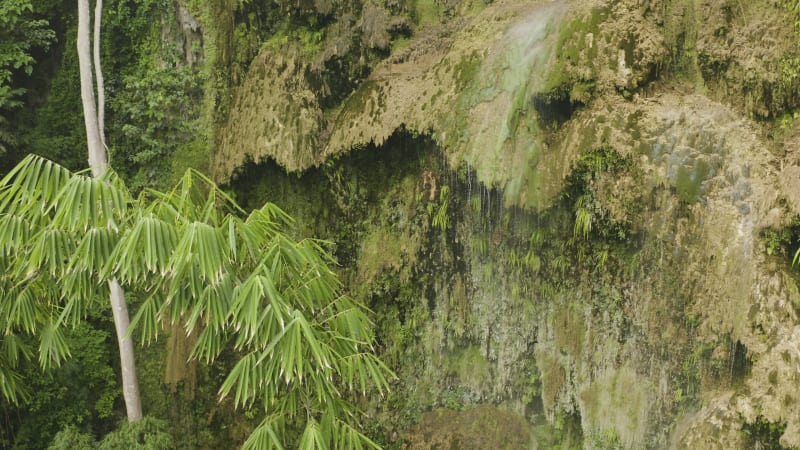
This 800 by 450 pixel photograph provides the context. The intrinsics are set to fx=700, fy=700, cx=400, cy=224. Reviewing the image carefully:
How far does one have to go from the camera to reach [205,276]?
4.88 meters

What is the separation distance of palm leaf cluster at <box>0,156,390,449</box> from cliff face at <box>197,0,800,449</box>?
195 centimetres

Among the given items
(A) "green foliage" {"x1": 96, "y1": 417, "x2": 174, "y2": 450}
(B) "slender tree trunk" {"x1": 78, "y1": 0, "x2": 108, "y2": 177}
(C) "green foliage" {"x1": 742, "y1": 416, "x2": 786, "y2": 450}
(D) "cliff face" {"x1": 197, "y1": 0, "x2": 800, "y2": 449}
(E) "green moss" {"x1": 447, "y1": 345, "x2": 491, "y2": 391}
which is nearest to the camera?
(C) "green foliage" {"x1": 742, "y1": 416, "x2": 786, "y2": 450}

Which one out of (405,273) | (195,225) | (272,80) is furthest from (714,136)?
(272,80)

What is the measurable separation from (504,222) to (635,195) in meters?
1.33

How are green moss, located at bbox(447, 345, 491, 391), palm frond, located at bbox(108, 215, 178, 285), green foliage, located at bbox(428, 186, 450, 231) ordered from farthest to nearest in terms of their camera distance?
1. green moss, located at bbox(447, 345, 491, 391)
2. green foliage, located at bbox(428, 186, 450, 231)
3. palm frond, located at bbox(108, 215, 178, 285)

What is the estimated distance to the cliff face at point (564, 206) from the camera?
5.54m

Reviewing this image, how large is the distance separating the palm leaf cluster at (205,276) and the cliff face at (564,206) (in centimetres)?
195

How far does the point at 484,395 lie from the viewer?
735 centimetres

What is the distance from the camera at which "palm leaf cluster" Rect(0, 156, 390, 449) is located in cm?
487

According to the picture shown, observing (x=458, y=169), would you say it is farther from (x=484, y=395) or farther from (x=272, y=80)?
(x=272, y=80)

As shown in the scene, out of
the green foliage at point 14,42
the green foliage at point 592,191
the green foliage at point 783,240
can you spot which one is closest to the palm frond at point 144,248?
the green foliage at point 592,191

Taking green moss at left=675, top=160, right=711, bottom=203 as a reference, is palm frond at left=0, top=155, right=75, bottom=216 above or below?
above

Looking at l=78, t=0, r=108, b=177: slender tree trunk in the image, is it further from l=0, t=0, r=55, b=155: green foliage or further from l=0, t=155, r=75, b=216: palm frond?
l=0, t=155, r=75, b=216: palm frond

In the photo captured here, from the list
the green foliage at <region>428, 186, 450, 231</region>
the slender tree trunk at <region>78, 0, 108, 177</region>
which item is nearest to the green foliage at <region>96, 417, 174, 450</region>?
the slender tree trunk at <region>78, 0, 108, 177</region>
